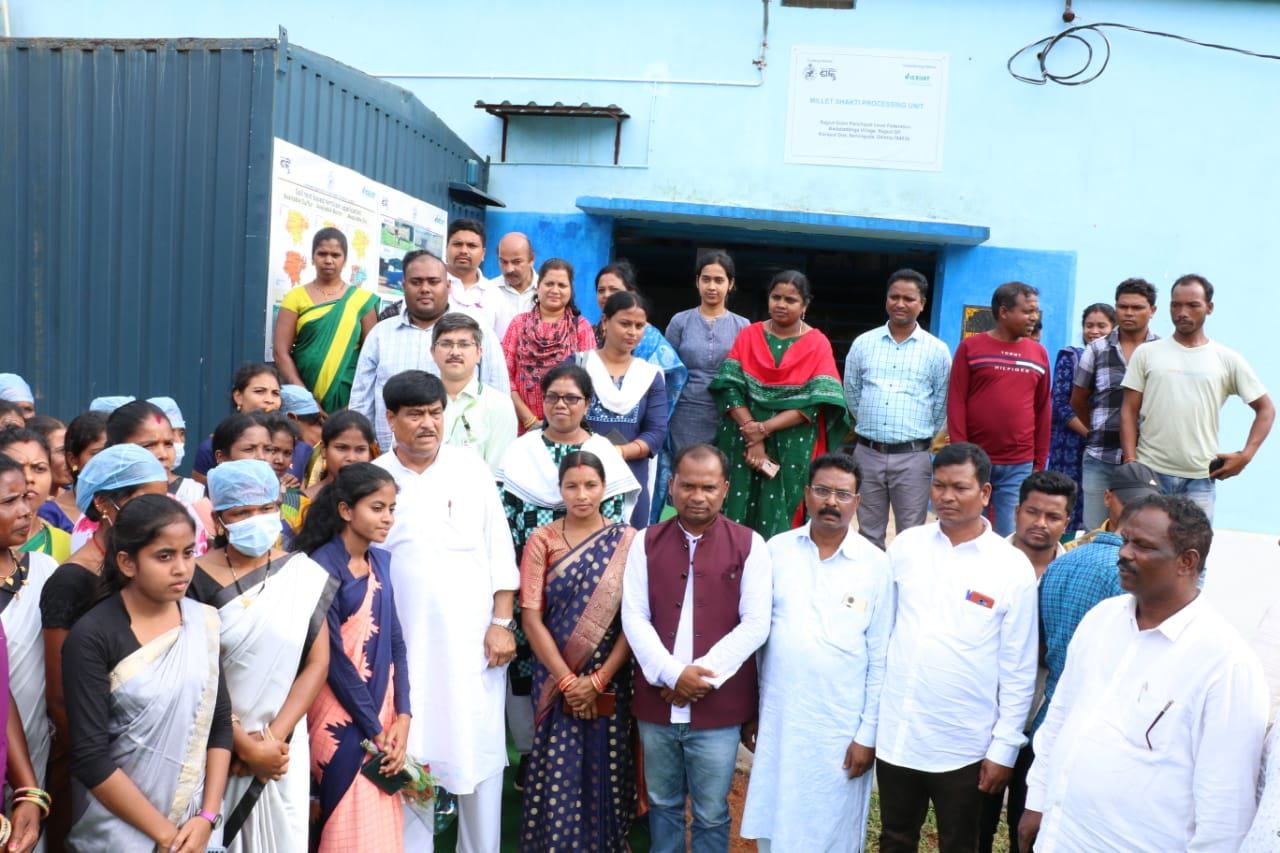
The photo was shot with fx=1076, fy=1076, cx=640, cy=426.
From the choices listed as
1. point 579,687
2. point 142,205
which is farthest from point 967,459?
point 142,205

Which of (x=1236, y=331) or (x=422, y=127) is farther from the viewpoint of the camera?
(x=1236, y=331)

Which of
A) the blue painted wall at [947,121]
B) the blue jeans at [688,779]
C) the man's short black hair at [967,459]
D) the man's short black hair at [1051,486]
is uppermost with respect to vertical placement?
the blue painted wall at [947,121]

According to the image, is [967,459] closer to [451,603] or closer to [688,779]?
[688,779]

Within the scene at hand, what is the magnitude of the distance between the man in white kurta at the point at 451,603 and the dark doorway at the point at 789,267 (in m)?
6.79

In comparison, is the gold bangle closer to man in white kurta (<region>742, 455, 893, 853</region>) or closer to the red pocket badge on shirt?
man in white kurta (<region>742, 455, 893, 853</region>)

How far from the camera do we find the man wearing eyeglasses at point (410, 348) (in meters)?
5.01

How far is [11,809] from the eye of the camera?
261 cm

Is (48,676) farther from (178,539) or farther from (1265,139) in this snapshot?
(1265,139)

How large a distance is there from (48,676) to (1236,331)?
964 centimetres

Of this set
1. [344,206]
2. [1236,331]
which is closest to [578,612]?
[344,206]

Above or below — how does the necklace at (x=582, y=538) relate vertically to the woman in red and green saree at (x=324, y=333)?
below

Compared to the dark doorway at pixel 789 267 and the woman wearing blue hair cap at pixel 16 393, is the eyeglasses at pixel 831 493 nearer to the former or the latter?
the woman wearing blue hair cap at pixel 16 393

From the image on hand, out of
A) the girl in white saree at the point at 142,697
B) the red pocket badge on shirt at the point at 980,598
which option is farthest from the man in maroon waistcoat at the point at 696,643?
the girl in white saree at the point at 142,697

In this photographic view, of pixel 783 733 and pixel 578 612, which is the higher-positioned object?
pixel 578 612
